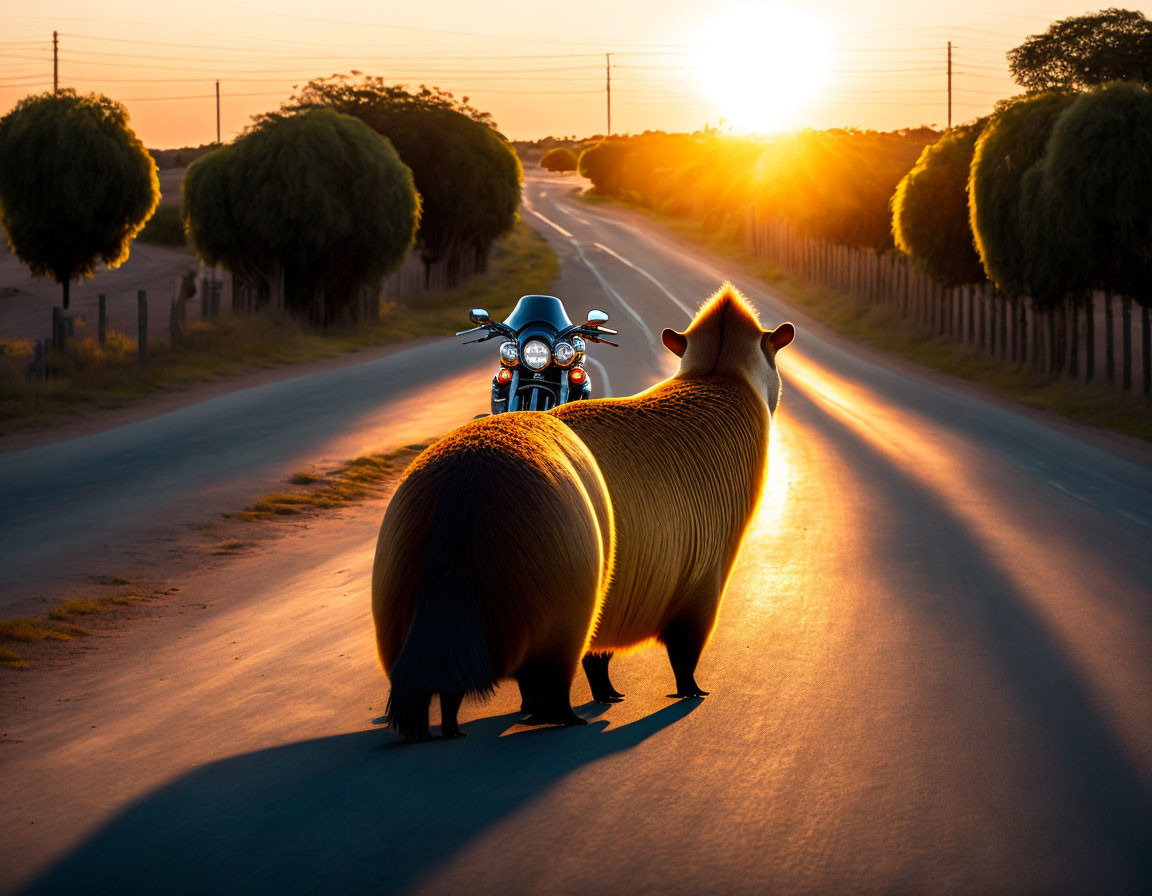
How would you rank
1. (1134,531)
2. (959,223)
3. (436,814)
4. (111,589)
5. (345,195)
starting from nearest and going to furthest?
(436,814)
(111,589)
(1134,531)
(959,223)
(345,195)

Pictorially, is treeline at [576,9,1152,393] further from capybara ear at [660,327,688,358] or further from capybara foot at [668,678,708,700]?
capybara foot at [668,678,708,700]

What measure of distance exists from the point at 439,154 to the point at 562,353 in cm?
3941

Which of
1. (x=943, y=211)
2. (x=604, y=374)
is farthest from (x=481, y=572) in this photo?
(x=943, y=211)

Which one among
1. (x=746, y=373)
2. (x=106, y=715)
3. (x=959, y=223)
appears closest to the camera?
(x=106, y=715)

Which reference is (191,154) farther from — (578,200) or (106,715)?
(106,715)

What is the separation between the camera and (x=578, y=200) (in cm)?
10006

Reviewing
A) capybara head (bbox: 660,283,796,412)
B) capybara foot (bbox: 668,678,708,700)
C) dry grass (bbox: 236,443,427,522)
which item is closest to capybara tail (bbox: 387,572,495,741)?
capybara foot (bbox: 668,678,708,700)

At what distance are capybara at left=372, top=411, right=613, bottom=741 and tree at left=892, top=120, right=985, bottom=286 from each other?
26745 millimetres

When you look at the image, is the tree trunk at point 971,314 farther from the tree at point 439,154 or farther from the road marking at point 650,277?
the tree at point 439,154

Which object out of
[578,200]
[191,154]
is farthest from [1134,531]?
[191,154]

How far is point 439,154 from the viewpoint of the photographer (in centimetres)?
4791

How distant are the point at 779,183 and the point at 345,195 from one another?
2877cm

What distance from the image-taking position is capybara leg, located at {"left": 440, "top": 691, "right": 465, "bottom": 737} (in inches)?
171

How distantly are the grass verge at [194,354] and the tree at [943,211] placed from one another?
13.5 meters
